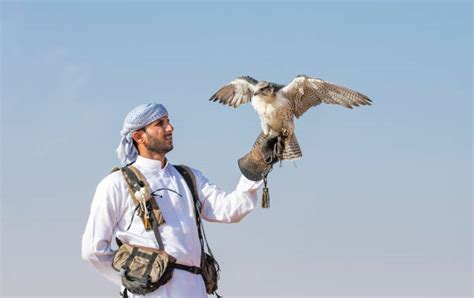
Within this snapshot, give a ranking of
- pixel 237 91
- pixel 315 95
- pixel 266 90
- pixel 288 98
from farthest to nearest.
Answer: pixel 237 91 → pixel 315 95 → pixel 288 98 → pixel 266 90

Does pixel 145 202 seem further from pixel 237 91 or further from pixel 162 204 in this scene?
pixel 237 91

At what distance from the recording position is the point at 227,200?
426cm

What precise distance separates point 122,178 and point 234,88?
399 cm

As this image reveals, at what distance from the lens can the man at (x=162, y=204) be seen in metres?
4.09

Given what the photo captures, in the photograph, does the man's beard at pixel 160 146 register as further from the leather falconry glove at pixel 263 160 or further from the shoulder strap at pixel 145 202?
the leather falconry glove at pixel 263 160

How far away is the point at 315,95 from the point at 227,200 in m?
3.40

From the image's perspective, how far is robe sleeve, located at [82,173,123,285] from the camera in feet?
13.6

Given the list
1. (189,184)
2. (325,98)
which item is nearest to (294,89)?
(325,98)

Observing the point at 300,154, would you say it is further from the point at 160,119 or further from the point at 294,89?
the point at 160,119

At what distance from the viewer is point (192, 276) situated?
13.5 ft

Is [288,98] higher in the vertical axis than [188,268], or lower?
higher

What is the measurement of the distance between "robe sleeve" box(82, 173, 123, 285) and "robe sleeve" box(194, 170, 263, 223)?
49cm

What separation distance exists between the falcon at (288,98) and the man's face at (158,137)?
2081 mm

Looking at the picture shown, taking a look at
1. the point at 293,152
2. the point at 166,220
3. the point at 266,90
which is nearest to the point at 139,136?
the point at 166,220
